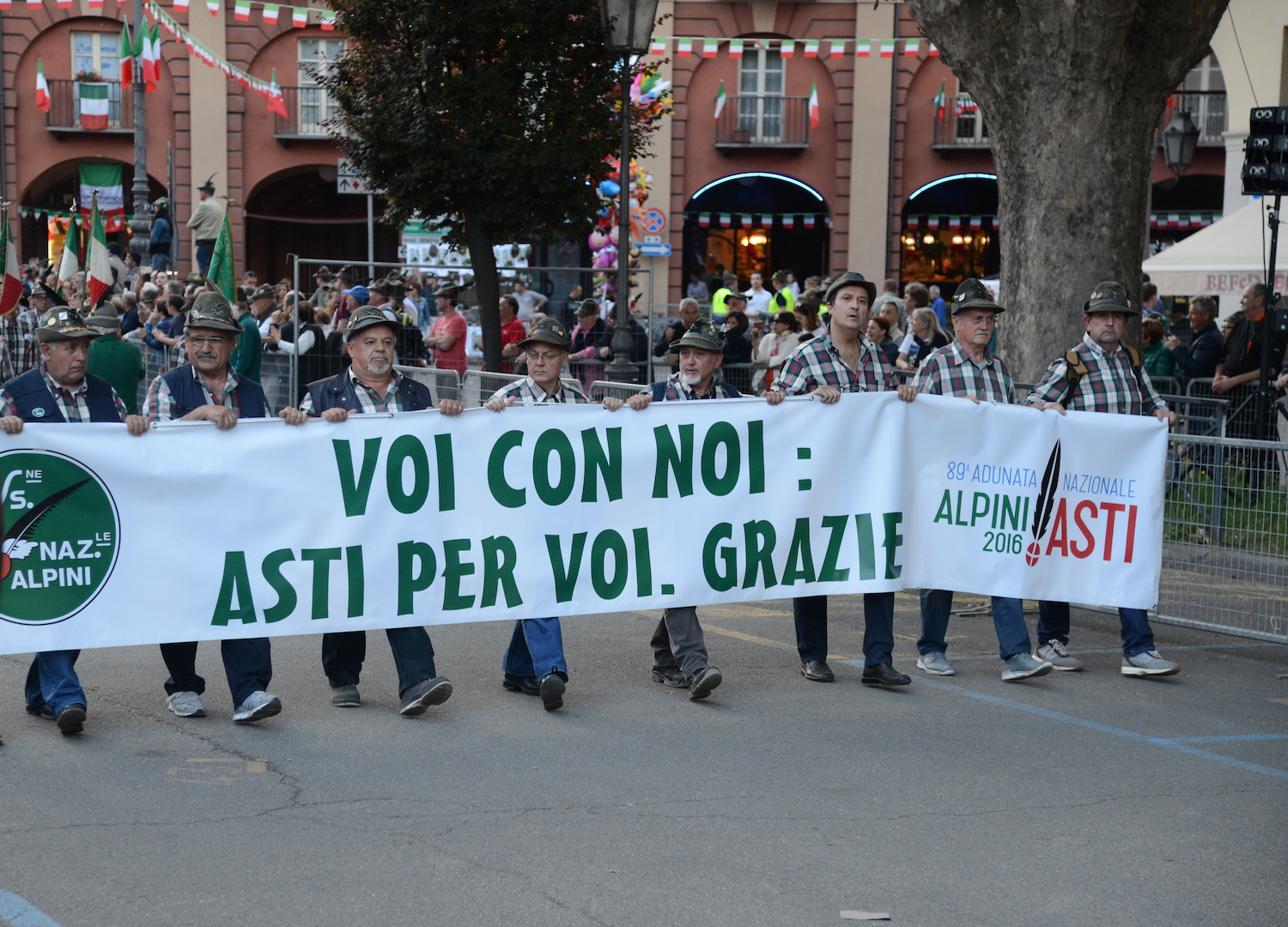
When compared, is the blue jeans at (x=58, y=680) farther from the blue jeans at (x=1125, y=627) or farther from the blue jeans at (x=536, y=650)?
the blue jeans at (x=1125, y=627)

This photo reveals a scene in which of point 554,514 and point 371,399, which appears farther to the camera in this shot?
point 554,514

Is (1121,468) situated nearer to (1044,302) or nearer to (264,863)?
(1044,302)

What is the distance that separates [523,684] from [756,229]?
30.7m

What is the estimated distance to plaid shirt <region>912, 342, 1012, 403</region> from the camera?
7.88 meters

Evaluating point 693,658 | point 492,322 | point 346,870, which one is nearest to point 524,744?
point 693,658

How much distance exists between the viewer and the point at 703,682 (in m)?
6.98

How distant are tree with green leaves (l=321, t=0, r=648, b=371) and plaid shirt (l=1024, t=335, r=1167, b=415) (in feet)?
25.4

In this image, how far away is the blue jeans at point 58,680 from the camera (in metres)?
6.34

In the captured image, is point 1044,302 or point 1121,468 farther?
point 1044,302

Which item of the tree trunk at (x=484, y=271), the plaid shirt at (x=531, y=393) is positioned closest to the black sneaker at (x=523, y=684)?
the plaid shirt at (x=531, y=393)

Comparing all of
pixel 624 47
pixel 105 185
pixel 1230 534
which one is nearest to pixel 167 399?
pixel 1230 534

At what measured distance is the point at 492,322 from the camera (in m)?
15.4

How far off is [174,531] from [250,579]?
1.28 feet

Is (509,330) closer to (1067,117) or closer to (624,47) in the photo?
(624,47)
